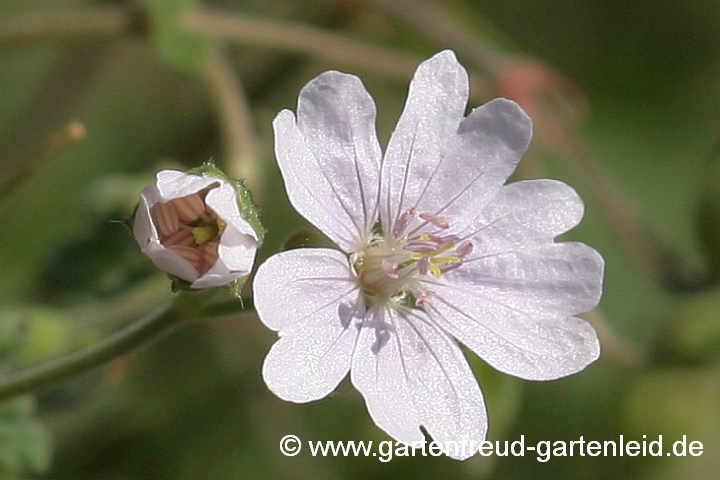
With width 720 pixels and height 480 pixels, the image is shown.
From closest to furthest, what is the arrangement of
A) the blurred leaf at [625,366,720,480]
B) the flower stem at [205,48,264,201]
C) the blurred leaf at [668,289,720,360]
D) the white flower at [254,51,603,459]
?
the white flower at [254,51,603,459]
the flower stem at [205,48,264,201]
the blurred leaf at [668,289,720,360]
the blurred leaf at [625,366,720,480]

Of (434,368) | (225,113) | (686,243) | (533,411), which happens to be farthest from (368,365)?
(686,243)

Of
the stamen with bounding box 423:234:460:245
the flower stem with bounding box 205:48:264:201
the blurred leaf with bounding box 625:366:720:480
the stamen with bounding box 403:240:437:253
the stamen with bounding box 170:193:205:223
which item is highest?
the stamen with bounding box 170:193:205:223

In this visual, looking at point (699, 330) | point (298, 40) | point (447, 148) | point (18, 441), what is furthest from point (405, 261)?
point (699, 330)

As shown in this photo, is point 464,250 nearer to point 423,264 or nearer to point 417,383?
point 423,264

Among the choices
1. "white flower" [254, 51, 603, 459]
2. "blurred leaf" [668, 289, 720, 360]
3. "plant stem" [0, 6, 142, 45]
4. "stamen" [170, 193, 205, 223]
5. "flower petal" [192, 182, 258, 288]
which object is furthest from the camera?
"blurred leaf" [668, 289, 720, 360]

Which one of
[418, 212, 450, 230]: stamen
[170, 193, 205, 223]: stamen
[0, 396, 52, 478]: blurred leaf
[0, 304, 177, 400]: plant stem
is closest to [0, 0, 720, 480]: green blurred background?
[0, 396, 52, 478]: blurred leaf

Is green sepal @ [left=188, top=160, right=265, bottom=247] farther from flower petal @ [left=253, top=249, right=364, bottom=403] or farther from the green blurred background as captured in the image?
the green blurred background

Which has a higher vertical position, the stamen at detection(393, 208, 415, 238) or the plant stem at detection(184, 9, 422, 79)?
the stamen at detection(393, 208, 415, 238)
